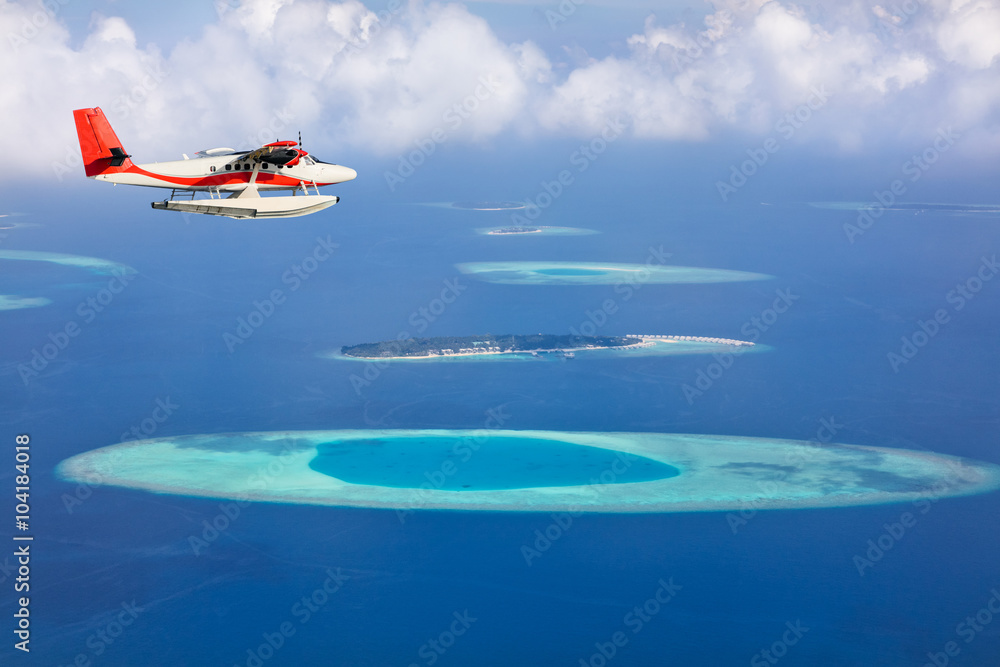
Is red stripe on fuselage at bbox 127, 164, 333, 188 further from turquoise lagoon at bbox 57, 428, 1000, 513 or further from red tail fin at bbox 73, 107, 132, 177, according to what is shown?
turquoise lagoon at bbox 57, 428, 1000, 513

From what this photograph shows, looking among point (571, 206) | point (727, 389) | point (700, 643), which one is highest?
point (571, 206)

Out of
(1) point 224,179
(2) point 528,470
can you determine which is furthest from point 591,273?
(1) point 224,179

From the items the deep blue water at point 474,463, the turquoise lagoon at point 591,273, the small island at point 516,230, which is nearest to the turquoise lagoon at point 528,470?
the deep blue water at point 474,463

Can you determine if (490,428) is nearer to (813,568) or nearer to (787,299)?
(813,568)

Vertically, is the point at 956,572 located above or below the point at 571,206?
below

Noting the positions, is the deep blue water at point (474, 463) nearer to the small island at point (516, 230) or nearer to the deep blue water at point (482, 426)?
the deep blue water at point (482, 426)

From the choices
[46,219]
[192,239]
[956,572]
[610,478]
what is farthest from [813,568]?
[46,219]
